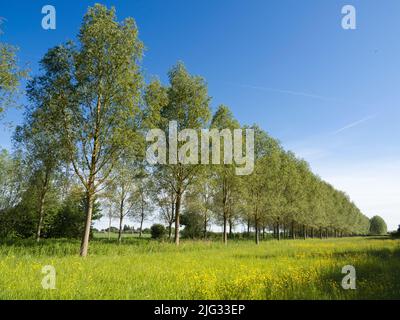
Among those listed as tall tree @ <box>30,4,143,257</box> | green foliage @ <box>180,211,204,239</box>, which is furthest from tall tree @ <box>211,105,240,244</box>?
green foliage @ <box>180,211,204,239</box>

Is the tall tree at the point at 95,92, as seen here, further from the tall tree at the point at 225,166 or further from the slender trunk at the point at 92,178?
the tall tree at the point at 225,166

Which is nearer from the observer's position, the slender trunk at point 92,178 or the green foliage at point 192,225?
the slender trunk at point 92,178

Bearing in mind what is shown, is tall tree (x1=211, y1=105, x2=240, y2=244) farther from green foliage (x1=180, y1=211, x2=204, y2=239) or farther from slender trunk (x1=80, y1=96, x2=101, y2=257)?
green foliage (x1=180, y1=211, x2=204, y2=239)

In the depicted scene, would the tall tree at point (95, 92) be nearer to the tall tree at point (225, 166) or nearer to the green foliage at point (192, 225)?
the tall tree at point (225, 166)

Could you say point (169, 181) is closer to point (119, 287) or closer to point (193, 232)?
point (119, 287)

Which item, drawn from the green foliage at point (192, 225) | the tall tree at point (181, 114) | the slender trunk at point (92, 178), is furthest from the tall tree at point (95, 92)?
the green foliage at point (192, 225)

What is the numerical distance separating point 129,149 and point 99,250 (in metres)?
8.78

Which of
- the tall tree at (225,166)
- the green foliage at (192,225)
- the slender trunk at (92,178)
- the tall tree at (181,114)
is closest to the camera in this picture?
the slender trunk at (92,178)

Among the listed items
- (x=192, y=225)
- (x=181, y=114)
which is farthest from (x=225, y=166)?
(x=192, y=225)

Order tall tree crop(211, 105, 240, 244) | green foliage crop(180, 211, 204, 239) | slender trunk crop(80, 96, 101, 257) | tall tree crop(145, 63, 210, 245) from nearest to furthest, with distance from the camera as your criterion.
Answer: slender trunk crop(80, 96, 101, 257)
tall tree crop(145, 63, 210, 245)
tall tree crop(211, 105, 240, 244)
green foliage crop(180, 211, 204, 239)

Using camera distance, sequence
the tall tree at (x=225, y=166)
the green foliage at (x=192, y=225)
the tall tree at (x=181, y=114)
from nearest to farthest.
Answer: the tall tree at (x=181, y=114)
the tall tree at (x=225, y=166)
the green foliage at (x=192, y=225)

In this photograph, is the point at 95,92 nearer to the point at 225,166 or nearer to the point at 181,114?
the point at 181,114

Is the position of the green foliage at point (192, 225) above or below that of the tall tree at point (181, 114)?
below
